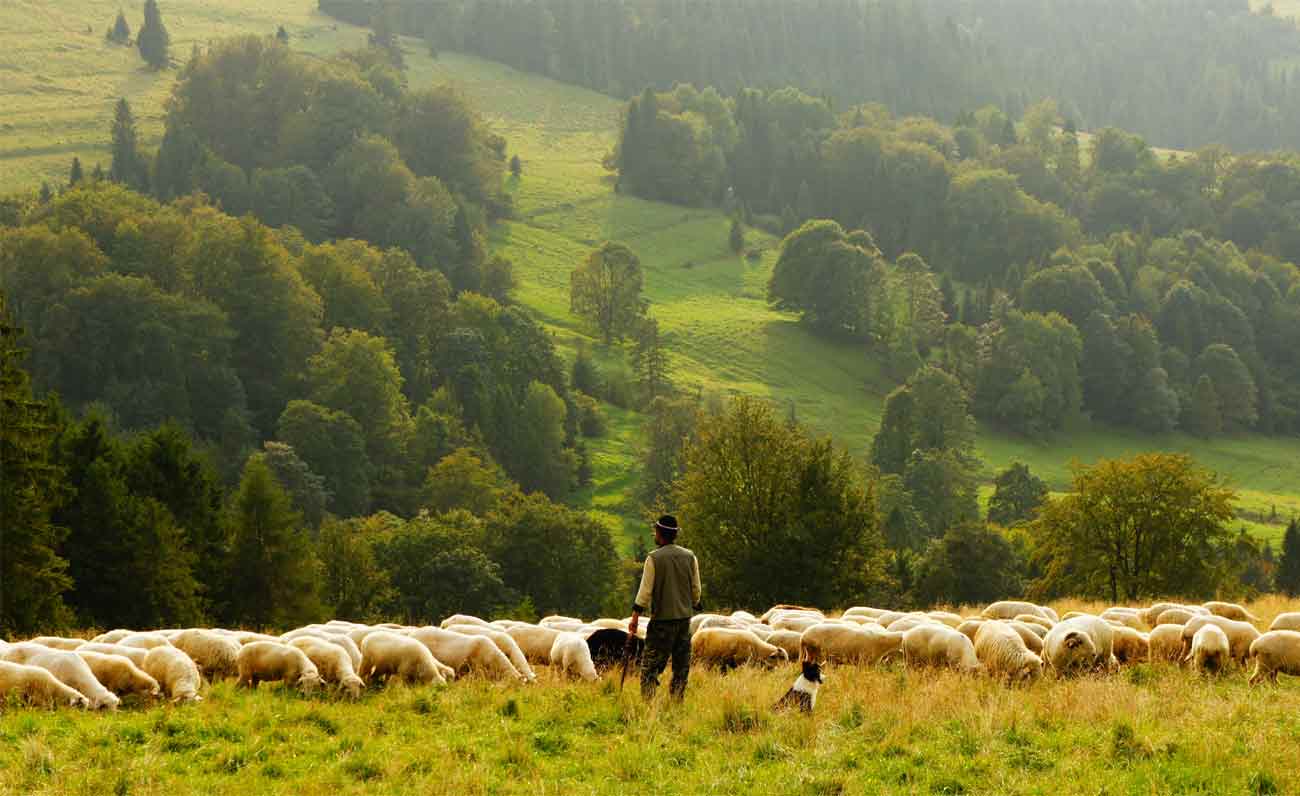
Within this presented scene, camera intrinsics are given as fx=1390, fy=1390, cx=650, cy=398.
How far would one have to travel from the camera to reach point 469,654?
20562mm

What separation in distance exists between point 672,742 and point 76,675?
8070mm

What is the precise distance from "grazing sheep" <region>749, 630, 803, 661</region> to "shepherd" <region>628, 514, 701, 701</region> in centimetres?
505

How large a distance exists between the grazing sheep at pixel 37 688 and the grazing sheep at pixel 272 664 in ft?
7.92

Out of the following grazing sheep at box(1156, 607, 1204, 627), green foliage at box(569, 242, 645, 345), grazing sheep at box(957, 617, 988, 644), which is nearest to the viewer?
grazing sheep at box(957, 617, 988, 644)

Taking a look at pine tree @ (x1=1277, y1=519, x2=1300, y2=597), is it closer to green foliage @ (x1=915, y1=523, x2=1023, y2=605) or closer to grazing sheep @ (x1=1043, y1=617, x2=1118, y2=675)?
green foliage @ (x1=915, y1=523, x2=1023, y2=605)

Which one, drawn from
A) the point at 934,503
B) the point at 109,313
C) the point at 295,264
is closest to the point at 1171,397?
the point at 934,503

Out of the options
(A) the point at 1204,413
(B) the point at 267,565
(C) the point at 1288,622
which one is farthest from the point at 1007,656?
(A) the point at 1204,413

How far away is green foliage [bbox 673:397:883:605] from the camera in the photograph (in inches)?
2090

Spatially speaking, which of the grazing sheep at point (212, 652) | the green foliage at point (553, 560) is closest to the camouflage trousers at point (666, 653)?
the grazing sheep at point (212, 652)

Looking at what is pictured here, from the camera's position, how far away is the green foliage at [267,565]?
65.1 m

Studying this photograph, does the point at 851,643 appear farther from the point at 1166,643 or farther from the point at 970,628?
the point at 1166,643

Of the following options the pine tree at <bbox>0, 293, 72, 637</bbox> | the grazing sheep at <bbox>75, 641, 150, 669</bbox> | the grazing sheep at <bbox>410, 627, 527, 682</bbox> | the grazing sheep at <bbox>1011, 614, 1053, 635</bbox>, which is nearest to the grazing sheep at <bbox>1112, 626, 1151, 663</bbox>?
the grazing sheep at <bbox>1011, 614, 1053, 635</bbox>

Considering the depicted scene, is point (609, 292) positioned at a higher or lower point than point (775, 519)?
lower

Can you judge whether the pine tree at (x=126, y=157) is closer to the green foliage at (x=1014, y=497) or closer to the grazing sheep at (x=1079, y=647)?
the green foliage at (x=1014, y=497)
